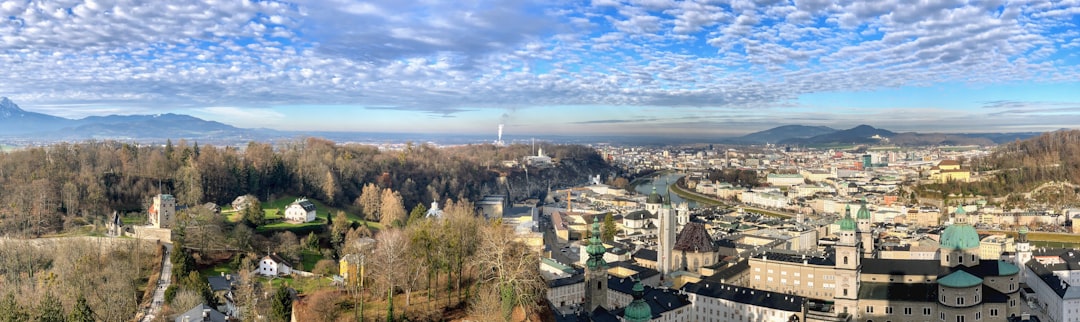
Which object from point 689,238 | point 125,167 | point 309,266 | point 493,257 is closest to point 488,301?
point 493,257

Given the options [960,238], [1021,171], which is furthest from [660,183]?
[960,238]

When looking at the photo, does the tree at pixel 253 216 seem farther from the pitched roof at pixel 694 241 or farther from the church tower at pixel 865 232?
the church tower at pixel 865 232

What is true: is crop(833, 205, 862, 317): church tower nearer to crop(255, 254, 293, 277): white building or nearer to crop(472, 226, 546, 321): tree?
crop(472, 226, 546, 321): tree

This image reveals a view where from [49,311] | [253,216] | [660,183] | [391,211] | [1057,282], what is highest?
[253,216]

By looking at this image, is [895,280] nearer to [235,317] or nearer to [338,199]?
[235,317]

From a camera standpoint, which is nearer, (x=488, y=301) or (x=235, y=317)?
(x=488, y=301)

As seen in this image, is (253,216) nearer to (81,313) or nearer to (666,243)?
(81,313)

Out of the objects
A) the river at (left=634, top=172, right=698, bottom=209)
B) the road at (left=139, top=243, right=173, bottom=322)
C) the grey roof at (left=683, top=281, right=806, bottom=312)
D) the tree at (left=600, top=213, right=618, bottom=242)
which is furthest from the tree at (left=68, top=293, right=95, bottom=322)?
the river at (left=634, top=172, right=698, bottom=209)
